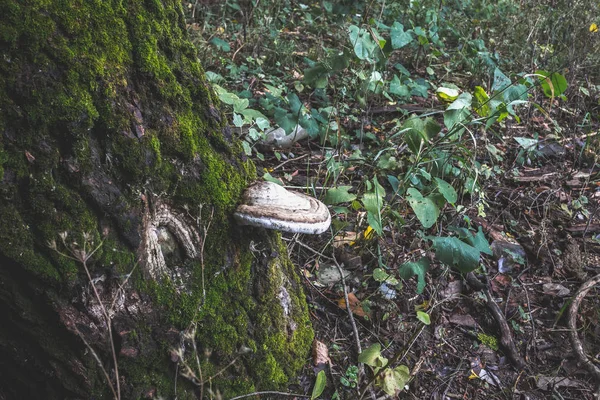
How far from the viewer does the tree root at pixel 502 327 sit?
10.3 feet

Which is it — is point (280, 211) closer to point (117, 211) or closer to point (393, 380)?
point (117, 211)

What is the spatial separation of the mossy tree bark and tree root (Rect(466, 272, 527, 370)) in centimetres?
178

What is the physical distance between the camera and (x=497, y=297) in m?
3.59

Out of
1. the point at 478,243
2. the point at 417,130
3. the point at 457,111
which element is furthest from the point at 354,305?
the point at 457,111

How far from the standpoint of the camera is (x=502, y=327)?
329 centimetres

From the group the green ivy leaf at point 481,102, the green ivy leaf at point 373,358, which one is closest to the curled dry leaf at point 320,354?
the green ivy leaf at point 373,358

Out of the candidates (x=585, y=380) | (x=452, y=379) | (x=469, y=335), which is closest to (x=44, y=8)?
(x=452, y=379)

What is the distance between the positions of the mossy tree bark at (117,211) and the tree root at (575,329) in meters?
2.15

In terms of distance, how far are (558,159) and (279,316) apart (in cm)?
401

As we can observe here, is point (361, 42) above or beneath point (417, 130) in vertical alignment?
above

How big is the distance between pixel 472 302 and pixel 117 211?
2.66 metres

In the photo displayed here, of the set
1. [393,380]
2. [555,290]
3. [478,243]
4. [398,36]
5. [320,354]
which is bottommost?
[555,290]

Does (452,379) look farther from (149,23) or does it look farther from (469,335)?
(149,23)

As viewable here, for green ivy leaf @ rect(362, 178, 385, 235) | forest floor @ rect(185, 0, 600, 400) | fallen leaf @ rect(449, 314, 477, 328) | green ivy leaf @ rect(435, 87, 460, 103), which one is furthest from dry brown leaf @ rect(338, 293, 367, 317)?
green ivy leaf @ rect(435, 87, 460, 103)
